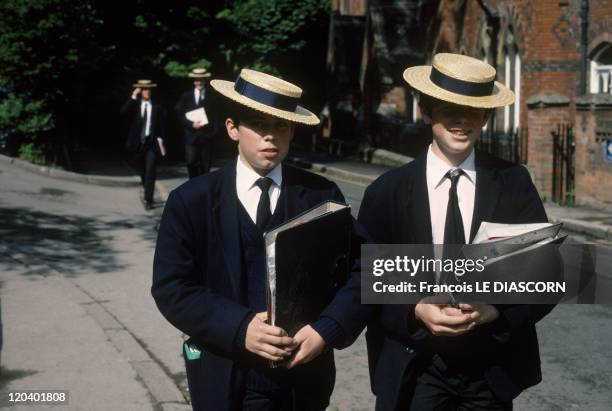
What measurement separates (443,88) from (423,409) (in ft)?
4.06

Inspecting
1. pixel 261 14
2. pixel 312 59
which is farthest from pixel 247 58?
pixel 312 59

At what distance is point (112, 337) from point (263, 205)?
13.3 feet

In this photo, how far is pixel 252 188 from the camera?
144 inches

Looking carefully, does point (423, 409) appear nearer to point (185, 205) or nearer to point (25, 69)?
point (185, 205)

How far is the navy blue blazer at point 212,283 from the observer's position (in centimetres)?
343

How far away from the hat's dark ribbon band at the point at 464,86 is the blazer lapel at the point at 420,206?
318 mm

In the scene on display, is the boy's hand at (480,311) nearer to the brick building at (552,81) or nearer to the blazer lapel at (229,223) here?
the blazer lapel at (229,223)

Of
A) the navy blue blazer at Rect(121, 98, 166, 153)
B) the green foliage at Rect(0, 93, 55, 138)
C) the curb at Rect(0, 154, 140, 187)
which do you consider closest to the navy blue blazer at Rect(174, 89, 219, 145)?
the navy blue blazer at Rect(121, 98, 166, 153)

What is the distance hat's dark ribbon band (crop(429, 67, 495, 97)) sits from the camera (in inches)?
142

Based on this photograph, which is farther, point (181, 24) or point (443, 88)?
point (181, 24)

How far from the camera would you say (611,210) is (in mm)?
16203

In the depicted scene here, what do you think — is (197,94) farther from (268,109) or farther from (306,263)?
(306,263)

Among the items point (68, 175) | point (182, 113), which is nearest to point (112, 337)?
point (182, 113)

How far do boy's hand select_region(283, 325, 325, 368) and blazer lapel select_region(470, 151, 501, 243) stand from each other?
28.0 inches
